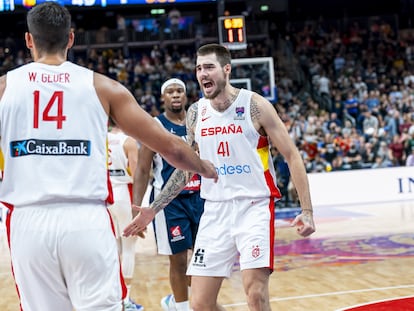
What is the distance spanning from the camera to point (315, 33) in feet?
89.6

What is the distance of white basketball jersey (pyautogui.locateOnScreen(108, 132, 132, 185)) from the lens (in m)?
8.10

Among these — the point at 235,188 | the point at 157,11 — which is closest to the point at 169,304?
the point at 235,188

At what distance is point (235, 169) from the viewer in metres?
5.20

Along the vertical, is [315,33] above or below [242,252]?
above

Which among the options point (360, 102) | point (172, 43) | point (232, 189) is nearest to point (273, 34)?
point (172, 43)

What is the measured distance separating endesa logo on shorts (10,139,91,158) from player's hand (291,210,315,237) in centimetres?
194

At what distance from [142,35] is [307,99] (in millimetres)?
6492

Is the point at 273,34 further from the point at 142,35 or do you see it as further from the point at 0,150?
the point at 0,150

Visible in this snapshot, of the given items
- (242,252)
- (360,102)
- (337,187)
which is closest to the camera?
(242,252)

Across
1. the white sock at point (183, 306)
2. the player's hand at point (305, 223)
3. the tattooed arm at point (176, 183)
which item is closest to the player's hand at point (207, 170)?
the tattooed arm at point (176, 183)

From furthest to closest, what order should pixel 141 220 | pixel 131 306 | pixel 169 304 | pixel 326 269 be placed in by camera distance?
1. pixel 326 269
2. pixel 131 306
3. pixel 169 304
4. pixel 141 220

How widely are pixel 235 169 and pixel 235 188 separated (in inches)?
5.1

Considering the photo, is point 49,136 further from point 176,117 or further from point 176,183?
point 176,117

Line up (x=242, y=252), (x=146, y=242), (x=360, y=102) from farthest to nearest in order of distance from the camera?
1. (x=360, y=102)
2. (x=146, y=242)
3. (x=242, y=252)
